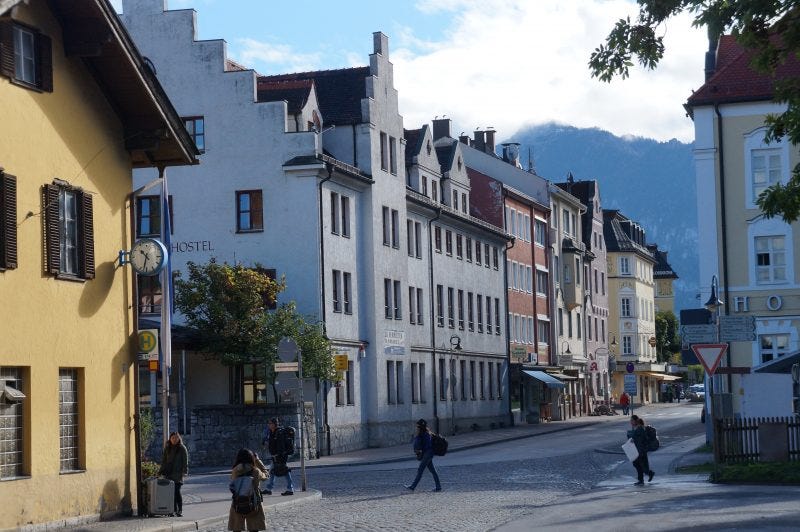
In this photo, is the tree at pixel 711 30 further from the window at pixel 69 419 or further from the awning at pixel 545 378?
the awning at pixel 545 378

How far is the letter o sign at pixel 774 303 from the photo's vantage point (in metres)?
47.1

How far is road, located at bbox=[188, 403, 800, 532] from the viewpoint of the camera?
74.2ft

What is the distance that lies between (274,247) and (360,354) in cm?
619

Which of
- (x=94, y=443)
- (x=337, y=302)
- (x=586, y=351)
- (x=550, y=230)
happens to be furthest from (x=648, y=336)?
(x=94, y=443)

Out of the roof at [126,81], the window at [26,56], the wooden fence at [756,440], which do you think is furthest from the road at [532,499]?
the window at [26,56]

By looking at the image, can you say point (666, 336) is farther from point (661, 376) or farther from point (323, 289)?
point (323, 289)

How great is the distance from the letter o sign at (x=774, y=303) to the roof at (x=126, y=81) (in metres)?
26.2

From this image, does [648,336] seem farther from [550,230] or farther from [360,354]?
[360,354]

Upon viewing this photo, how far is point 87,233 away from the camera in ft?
78.6

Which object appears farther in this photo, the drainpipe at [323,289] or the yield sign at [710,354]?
the drainpipe at [323,289]

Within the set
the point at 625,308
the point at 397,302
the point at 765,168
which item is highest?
the point at 765,168

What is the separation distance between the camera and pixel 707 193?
4803cm

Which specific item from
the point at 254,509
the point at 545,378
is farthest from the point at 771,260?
the point at 254,509

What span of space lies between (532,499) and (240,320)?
61.8ft
